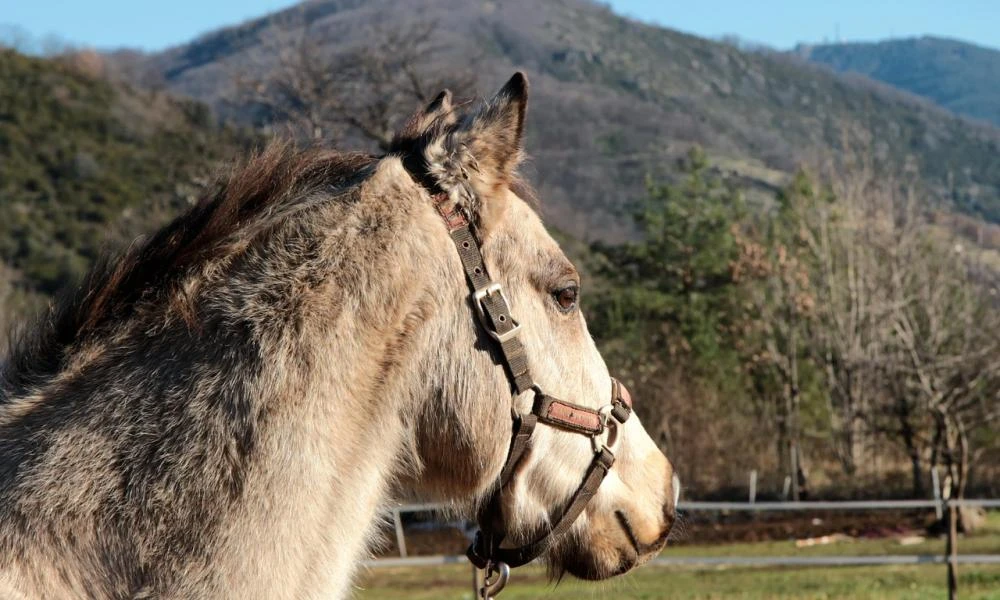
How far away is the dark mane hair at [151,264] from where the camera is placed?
2393mm

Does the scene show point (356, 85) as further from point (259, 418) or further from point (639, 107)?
point (639, 107)

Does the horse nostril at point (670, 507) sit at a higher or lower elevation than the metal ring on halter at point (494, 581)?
higher

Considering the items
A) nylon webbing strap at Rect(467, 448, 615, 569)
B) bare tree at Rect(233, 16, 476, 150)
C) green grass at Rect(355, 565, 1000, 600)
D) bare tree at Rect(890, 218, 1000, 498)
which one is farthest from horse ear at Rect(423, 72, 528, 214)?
bare tree at Rect(233, 16, 476, 150)

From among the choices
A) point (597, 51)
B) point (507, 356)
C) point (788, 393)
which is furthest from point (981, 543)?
point (597, 51)

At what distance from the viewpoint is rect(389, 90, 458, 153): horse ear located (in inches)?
105

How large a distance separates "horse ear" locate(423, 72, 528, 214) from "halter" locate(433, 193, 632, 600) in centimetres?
6

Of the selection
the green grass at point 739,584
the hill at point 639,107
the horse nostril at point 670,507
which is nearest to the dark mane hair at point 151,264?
the horse nostril at point 670,507

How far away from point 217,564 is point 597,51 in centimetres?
17736

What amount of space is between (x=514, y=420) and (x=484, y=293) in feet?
1.07

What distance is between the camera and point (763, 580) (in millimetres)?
15953

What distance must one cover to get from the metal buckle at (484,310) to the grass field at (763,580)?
335 inches

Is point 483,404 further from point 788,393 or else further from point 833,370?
point 833,370

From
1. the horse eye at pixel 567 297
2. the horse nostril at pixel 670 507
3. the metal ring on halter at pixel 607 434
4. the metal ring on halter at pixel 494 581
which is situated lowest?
the metal ring on halter at pixel 494 581

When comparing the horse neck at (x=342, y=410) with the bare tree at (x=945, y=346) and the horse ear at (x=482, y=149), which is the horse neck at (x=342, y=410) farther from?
the bare tree at (x=945, y=346)
